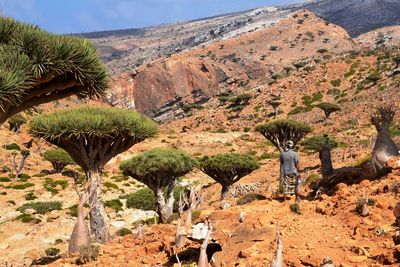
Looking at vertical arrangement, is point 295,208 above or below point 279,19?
below

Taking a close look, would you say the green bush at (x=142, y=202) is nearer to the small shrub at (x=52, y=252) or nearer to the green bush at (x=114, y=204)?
the green bush at (x=114, y=204)

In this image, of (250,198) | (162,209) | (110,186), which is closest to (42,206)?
(110,186)

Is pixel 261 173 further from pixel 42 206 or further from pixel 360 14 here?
pixel 360 14

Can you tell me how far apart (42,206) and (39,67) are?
19946mm

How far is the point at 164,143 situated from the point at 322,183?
38.9 m

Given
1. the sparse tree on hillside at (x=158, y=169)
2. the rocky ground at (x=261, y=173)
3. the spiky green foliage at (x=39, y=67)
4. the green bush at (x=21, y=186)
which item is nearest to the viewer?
the rocky ground at (x=261, y=173)

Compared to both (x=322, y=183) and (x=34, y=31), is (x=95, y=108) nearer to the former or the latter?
(x=34, y=31)

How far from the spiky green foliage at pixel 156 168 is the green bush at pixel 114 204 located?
253 inches

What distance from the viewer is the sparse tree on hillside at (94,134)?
49.8 ft

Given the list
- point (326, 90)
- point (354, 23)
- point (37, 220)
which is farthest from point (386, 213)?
point (354, 23)

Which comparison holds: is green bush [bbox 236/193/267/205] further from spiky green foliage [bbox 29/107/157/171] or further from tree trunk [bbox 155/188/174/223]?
tree trunk [bbox 155/188/174/223]

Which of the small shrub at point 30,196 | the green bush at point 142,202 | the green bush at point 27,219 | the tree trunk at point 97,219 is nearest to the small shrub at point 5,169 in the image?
the small shrub at point 30,196

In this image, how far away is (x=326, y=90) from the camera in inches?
2537

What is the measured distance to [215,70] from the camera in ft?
311
